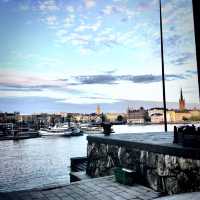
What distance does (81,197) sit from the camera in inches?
427

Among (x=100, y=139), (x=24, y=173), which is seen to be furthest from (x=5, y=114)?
(x=100, y=139)

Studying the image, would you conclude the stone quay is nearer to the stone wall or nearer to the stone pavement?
the stone wall

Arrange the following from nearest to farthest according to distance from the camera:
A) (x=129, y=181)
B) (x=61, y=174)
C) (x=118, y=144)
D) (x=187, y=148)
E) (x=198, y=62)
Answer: (x=198, y=62) → (x=187, y=148) → (x=129, y=181) → (x=118, y=144) → (x=61, y=174)

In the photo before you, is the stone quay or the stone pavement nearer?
the stone quay

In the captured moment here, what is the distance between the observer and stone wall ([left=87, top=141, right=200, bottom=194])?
9680 mm

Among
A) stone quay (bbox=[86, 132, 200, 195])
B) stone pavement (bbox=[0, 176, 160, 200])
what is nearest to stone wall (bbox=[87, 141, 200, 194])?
stone quay (bbox=[86, 132, 200, 195])

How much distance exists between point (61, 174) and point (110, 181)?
803 inches

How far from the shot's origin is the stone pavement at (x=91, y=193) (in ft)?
34.9

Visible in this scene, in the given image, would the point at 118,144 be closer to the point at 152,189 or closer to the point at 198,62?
the point at 152,189

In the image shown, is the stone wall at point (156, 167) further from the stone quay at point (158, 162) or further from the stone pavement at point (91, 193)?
the stone pavement at point (91, 193)

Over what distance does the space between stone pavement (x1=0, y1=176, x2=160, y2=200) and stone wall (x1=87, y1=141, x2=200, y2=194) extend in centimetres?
54

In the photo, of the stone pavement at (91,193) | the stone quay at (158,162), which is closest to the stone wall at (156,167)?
the stone quay at (158,162)

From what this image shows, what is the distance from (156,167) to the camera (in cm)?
1107

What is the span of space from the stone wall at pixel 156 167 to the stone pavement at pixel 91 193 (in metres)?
0.54
